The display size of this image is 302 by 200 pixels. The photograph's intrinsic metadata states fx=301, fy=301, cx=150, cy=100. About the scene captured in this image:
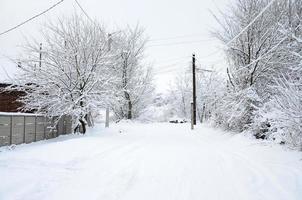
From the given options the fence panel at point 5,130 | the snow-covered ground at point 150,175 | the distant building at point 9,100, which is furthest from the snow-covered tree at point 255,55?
the distant building at point 9,100

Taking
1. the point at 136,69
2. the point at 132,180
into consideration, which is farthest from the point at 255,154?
the point at 136,69

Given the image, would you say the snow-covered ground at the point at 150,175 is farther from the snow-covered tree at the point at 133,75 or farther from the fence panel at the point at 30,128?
the snow-covered tree at the point at 133,75

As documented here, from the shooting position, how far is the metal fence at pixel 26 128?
510 inches

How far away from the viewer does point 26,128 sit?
14641 mm

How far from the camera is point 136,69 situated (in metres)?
37.0

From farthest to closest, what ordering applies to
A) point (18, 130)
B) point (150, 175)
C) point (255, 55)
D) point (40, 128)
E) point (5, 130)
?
point (40, 128) < point (255, 55) < point (18, 130) < point (5, 130) < point (150, 175)

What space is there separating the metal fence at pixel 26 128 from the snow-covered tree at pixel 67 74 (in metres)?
0.86

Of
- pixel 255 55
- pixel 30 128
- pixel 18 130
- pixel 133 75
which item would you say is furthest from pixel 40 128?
pixel 133 75

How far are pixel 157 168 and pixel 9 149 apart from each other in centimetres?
731

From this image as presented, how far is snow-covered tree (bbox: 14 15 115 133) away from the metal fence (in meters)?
0.86

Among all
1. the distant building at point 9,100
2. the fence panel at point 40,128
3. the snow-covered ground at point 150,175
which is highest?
the distant building at point 9,100

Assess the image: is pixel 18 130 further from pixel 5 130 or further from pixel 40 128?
pixel 40 128

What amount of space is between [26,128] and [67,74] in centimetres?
483

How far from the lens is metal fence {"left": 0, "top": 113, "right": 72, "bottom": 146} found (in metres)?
12.9
